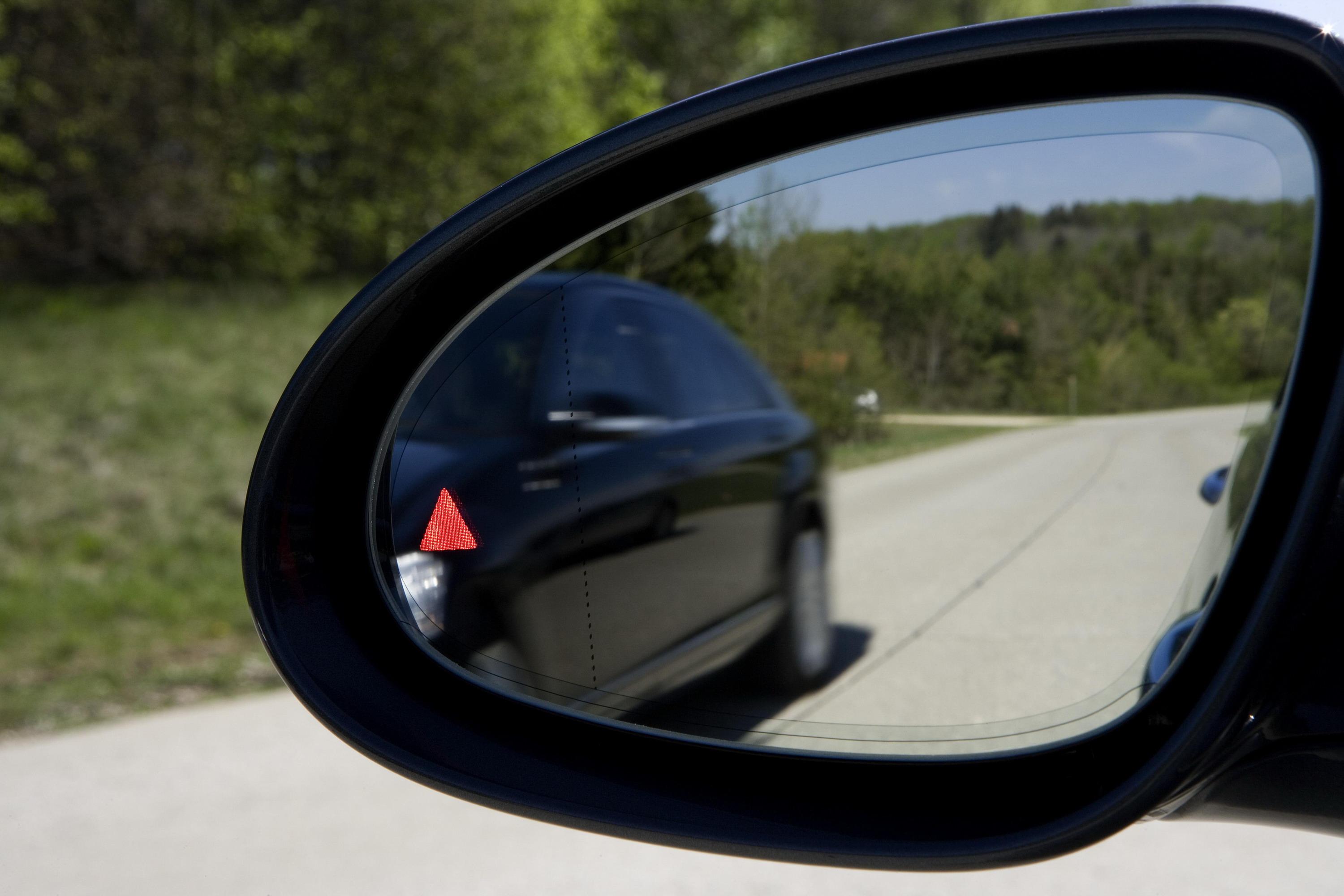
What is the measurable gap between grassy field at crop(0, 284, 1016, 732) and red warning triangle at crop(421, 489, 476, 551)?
0.99 metres

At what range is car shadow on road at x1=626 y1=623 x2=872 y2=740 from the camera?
1509 millimetres

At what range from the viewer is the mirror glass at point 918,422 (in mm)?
1406

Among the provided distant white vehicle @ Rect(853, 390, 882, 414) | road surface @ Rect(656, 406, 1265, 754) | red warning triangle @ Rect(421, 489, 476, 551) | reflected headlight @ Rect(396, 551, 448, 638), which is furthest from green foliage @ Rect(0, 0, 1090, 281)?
reflected headlight @ Rect(396, 551, 448, 638)

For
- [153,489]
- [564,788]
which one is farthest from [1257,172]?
[153,489]

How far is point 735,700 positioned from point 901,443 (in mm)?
769

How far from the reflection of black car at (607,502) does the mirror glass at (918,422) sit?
0.4 inches

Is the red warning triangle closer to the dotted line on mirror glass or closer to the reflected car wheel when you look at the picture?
the dotted line on mirror glass

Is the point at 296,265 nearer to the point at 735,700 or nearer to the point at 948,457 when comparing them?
the point at 948,457

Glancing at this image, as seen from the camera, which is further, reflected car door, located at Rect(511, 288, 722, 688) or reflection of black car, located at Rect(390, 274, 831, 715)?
reflected car door, located at Rect(511, 288, 722, 688)

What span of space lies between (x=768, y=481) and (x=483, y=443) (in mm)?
1343

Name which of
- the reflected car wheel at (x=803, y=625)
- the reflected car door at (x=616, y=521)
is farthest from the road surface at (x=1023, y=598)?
the reflected car door at (x=616, y=521)

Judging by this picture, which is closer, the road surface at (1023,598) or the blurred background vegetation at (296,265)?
the road surface at (1023,598)

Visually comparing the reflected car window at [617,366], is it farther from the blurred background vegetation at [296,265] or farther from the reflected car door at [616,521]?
the blurred background vegetation at [296,265]

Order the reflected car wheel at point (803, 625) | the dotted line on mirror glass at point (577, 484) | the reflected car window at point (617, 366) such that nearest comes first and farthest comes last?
the dotted line on mirror glass at point (577, 484) < the reflected car window at point (617, 366) < the reflected car wheel at point (803, 625)
